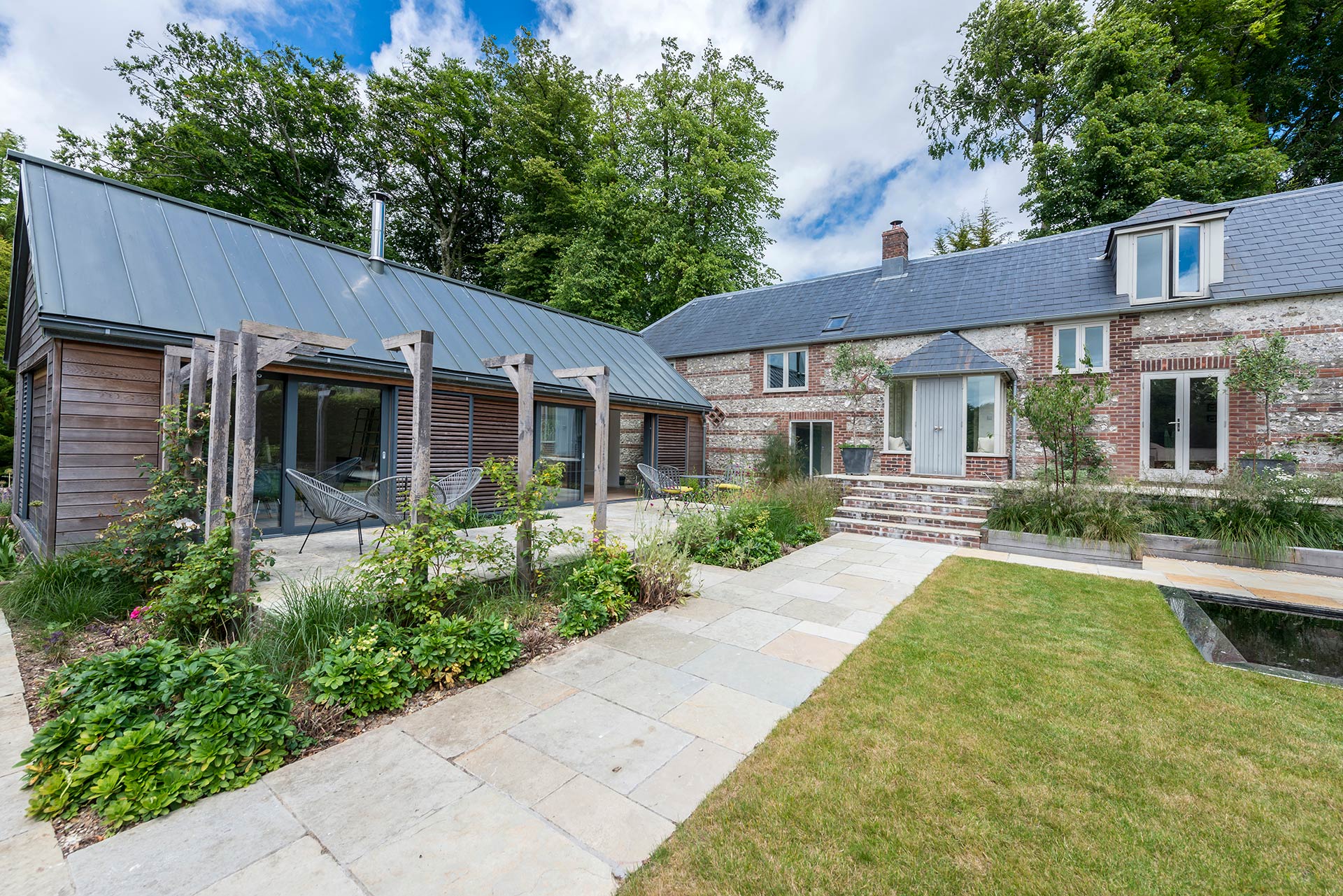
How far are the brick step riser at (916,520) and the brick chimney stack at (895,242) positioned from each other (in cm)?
896

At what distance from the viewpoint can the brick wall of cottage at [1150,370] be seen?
8.87m

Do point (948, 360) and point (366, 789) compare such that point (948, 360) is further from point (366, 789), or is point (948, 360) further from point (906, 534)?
point (366, 789)

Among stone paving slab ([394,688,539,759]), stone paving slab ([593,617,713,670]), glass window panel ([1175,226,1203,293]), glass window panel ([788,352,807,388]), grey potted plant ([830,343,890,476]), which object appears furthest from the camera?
glass window panel ([788,352,807,388])

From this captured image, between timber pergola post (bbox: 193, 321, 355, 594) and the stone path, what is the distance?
62.0 inches

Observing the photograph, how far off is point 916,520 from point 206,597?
8.65 m

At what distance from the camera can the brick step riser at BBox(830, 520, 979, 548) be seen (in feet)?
25.2

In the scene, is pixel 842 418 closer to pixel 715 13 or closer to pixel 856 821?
pixel 715 13

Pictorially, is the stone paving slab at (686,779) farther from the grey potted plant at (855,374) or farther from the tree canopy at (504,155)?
the tree canopy at (504,155)

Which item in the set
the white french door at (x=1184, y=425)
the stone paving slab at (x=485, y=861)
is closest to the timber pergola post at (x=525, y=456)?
the stone paving slab at (x=485, y=861)

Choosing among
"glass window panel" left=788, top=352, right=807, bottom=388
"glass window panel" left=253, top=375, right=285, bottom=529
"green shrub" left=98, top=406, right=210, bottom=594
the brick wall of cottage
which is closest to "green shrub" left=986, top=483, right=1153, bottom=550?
the brick wall of cottage

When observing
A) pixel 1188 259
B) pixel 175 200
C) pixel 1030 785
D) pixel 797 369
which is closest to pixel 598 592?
pixel 1030 785

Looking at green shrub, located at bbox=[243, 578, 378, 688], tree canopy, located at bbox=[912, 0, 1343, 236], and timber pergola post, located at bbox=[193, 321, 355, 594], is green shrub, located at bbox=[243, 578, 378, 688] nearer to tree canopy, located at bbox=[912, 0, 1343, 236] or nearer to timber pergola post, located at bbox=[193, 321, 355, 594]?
timber pergola post, located at bbox=[193, 321, 355, 594]

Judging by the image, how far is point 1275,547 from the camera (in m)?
6.20

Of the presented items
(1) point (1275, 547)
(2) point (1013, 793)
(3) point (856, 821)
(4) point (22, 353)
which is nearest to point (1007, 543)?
(1) point (1275, 547)
